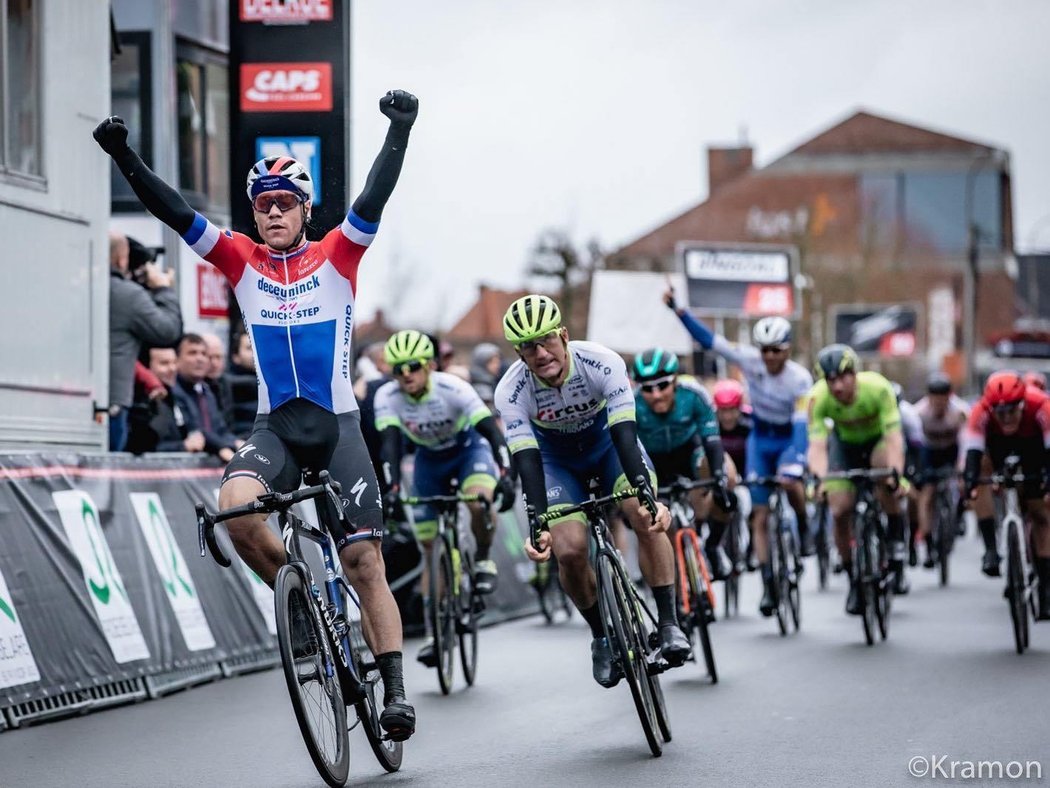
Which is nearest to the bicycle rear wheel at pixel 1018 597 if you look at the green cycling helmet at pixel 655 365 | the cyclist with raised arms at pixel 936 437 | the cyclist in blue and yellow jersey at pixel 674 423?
the cyclist in blue and yellow jersey at pixel 674 423

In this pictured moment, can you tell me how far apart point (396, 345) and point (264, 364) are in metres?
4.35

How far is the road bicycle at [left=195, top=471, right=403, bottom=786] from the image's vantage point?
6340 mm

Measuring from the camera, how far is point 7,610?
9.16 meters

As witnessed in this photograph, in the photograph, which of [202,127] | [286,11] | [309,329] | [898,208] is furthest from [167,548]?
[898,208]

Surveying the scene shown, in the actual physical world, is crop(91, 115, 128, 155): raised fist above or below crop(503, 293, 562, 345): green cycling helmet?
above

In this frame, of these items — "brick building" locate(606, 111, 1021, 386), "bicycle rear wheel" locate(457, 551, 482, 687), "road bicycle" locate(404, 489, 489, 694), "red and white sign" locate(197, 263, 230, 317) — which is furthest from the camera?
"brick building" locate(606, 111, 1021, 386)

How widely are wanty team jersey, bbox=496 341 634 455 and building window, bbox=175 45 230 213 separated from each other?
47.4 feet

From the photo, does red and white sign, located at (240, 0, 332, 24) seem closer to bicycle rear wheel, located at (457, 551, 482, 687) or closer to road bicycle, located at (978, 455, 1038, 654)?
bicycle rear wheel, located at (457, 551, 482, 687)

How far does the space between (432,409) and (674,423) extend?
165 centimetres

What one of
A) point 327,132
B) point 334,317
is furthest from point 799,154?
point 334,317

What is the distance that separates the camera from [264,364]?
7121 mm

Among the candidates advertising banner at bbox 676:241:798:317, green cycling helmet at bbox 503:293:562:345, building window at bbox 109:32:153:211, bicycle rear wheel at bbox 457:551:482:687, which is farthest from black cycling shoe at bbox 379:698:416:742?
advertising banner at bbox 676:241:798:317

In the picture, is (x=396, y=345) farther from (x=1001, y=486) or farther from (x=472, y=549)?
(x=1001, y=486)

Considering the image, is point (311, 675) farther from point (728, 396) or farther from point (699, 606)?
point (728, 396)
